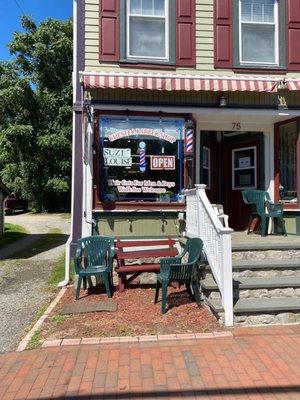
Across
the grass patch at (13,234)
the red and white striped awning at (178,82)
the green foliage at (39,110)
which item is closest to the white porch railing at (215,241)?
the red and white striped awning at (178,82)

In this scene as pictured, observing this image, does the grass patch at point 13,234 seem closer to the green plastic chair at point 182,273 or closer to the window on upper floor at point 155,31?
the window on upper floor at point 155,31

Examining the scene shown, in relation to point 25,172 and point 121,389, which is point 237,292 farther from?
point 25,172

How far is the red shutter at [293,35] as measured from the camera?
7980 mm

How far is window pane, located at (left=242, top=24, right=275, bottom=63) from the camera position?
317 inches

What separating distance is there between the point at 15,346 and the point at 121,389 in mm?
1758

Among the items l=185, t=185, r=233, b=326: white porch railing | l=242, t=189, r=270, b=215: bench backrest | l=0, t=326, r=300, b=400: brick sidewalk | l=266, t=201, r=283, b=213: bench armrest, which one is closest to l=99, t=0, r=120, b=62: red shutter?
l=185, t=185, r=233, b=326: white porch railing

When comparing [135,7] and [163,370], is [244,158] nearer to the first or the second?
[135,7]

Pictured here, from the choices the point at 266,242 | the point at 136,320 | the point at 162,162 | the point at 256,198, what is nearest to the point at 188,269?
the point at 136,320

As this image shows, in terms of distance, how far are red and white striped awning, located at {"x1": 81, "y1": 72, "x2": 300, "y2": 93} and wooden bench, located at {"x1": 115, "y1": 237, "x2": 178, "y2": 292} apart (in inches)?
107

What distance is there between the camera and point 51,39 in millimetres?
27266

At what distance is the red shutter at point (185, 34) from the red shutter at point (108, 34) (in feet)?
3.90

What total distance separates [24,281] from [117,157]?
342 cm

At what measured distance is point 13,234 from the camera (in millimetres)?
17828

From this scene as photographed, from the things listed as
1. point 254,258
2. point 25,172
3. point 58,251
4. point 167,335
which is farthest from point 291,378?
point 25,172
